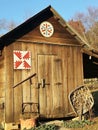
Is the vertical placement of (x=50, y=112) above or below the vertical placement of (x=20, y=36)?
below

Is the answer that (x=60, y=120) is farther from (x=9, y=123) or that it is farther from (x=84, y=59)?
(x=84, y=59)

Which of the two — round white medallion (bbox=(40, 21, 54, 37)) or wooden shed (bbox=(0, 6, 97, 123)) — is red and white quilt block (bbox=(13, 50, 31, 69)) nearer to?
wooden shed (bbox=(0, 6, 97, 123))

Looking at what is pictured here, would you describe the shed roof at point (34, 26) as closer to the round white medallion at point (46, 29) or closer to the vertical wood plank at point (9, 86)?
the round white medallion at point (46, 29)

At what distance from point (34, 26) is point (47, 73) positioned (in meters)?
2.36

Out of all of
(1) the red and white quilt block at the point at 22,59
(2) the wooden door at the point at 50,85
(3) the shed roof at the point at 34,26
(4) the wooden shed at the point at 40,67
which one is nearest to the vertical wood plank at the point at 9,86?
(4) the wooden shed at the point at 40,67

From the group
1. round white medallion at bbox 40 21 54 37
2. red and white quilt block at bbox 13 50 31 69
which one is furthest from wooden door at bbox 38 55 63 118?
round white medallion at bbox 40 21 54 37

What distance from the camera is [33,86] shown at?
15.6 meters

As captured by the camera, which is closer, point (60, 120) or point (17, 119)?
point (17, 119)

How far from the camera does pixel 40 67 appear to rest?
16.0 metres

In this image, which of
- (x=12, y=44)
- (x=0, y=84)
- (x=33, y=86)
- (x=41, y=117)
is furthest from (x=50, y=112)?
(x=12, y=44)

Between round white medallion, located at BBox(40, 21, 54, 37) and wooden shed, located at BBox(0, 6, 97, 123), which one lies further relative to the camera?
round white medallion, located at BBox(40, 21, 54, 37)

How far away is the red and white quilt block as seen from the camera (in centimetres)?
1538

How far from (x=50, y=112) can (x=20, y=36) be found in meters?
3.93

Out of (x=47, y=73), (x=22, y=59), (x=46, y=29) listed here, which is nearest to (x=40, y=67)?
(x=47, y=73)
